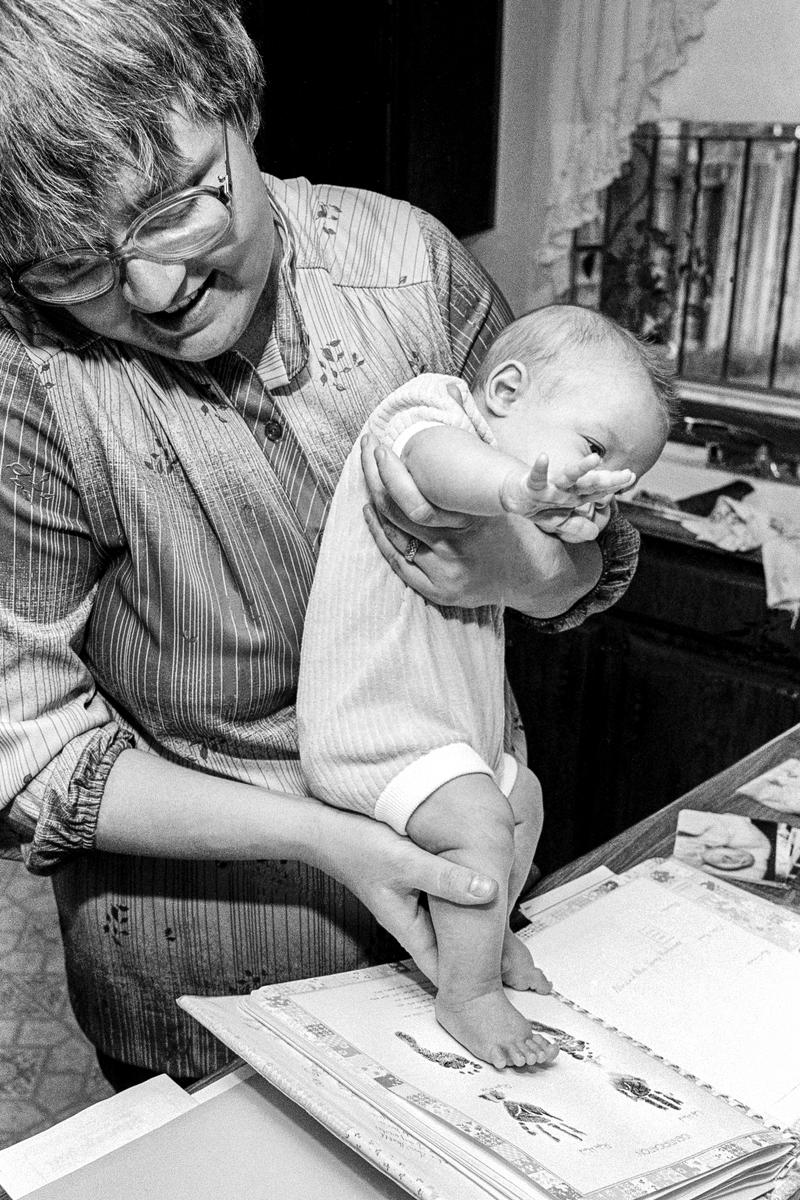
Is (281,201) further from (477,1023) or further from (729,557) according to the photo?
(729,557)

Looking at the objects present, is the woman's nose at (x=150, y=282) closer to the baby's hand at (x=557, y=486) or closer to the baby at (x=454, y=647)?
the baby at (x=454, y=647)

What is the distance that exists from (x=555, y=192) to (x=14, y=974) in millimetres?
2534

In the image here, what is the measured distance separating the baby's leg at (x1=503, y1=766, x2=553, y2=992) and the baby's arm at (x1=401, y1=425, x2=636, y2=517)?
0.35 m

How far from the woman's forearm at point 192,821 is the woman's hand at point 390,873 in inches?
0.9

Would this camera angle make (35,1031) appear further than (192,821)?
Yes

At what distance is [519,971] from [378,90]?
2206 millimetres

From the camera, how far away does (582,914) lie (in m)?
1.31

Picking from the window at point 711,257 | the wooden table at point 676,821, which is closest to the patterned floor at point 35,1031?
the wooden table at point 676,821

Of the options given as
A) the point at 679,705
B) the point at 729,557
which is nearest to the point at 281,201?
the point at 729,557

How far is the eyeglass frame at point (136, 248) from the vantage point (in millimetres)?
1019

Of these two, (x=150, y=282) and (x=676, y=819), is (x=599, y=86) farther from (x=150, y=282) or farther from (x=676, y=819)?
(x=150, y=282)

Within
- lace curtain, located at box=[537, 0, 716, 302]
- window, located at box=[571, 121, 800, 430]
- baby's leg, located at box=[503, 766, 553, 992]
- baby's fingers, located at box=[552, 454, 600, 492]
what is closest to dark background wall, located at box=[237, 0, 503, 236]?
lace curtain, located at box=[537, 0, 716, 302]

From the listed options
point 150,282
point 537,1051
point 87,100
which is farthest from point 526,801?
point 87,100

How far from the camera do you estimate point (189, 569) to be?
3.77ft
